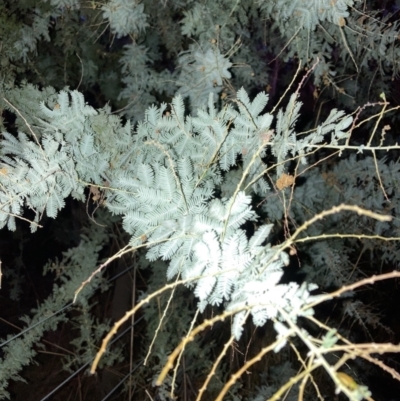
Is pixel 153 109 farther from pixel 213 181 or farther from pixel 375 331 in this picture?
pixel 375 331

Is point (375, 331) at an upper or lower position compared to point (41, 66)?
lower

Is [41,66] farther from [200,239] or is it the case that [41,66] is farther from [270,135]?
[200,239]

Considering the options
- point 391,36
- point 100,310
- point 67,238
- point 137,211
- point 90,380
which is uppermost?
point 391,36

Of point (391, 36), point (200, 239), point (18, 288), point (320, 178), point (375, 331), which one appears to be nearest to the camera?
point (200, 239)

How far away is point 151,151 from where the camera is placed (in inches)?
58.4

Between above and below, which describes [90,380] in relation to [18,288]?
below

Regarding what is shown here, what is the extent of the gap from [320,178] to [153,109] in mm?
1125

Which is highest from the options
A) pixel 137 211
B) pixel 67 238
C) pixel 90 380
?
pixel 137 211

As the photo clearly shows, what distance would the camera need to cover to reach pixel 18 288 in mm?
4297

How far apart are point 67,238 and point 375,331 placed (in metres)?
3.09

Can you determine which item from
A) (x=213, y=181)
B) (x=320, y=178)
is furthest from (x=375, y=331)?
(x=213, y=181)

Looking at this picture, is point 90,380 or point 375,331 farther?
point 90,380

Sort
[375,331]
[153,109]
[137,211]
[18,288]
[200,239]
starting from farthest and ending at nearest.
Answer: [18,288] < [375,331] < [153,109] < [137,211] < [200,239]

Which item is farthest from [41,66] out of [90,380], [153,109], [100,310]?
[90,380]
